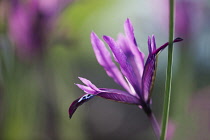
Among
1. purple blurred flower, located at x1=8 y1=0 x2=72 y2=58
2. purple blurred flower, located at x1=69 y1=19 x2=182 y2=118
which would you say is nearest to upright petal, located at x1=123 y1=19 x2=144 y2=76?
purple blurred flower, located at x1=69 y1=19 x2=182 y2=118

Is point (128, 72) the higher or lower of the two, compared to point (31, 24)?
lower

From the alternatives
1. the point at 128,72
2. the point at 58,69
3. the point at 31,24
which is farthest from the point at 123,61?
the point at 58,69

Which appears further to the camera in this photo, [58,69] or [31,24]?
→ [58,69]

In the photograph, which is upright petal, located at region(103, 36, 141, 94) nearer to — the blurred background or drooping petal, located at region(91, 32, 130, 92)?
drooping petal, located at region(91, 32, 130, 92)

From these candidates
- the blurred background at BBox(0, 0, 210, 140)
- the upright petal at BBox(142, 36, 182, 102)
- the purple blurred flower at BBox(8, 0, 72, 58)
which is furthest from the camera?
the purple blurred flower at BBox(8, 0, 72, 58)

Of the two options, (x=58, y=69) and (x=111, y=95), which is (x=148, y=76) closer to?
(x=111, y=95)

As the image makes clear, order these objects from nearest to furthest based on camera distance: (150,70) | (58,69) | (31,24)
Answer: (150,70)
(31,24)
(58,69)

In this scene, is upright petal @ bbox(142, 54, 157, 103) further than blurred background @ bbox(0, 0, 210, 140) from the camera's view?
No

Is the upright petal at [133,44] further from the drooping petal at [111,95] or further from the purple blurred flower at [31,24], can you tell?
the purple blurred flower at [31,24]

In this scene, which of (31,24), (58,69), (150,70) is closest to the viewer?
(150,70)
